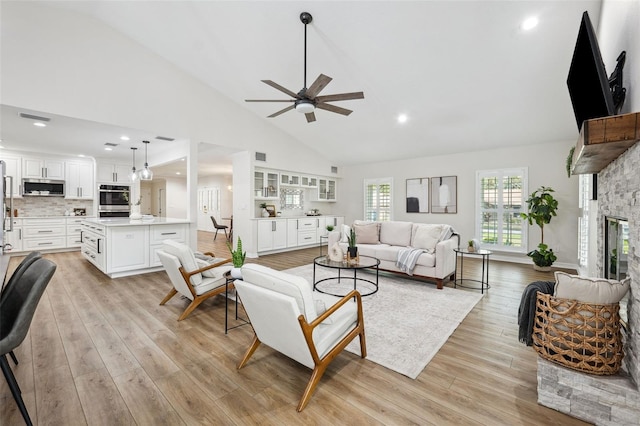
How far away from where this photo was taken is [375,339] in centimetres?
260

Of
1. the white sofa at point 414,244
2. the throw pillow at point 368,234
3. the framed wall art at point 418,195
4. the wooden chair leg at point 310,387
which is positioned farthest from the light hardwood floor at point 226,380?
the framed wall art at point 418,195

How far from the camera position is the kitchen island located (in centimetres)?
462

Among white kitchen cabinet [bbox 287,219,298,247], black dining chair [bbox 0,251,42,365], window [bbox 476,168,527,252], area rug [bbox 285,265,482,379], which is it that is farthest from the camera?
white kitchen cabinet [bbox 287,219,298,247]

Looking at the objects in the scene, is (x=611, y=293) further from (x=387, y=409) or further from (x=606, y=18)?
(x=606, y=18)

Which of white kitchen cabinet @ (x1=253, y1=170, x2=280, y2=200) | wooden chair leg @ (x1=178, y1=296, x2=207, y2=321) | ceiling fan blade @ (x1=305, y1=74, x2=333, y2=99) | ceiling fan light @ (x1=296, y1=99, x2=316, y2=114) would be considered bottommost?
wooden chair leg @ (x1=178, y1=296, x2=207, y2=321)

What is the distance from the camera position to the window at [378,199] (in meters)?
8.29

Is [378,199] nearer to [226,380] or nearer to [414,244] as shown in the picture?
[414,244]

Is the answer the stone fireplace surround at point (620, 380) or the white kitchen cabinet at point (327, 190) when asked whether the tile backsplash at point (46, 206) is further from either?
the stone fireplace surround at point (620, 380)

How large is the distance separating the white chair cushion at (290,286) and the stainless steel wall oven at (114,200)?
7538 mm

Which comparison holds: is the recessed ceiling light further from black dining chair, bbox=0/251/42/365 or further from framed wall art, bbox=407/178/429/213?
black dining chair, bbox=0/251/42/365

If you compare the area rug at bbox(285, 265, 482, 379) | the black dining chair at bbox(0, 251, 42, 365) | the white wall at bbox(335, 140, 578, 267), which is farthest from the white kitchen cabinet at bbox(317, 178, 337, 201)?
the black dining chair at bbox(0, 251, 42, 365)

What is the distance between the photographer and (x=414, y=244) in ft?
16.0

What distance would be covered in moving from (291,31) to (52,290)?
505cm

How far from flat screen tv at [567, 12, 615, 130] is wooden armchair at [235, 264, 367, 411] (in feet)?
7.05
